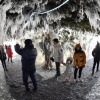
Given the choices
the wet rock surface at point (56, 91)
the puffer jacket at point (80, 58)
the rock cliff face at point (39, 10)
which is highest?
the rock cliff face at point (39, 10)

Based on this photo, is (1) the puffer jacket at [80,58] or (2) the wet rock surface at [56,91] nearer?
(2) the wet rock surface at [56,91]

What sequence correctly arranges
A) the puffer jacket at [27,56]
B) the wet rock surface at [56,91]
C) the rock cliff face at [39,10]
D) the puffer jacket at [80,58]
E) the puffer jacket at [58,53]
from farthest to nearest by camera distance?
1. the puffer jacket at [58,53]
2. the puffer jacket at [80,58]
3. the wet rock surface at [56,91]
4. the puffer jacket at [27,56]
5. the rock cliff face at [39,10]

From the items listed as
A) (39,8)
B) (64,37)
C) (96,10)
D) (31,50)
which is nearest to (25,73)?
(31,50)

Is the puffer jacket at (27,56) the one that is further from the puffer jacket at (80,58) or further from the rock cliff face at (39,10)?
the puffer jacket at (80,58)

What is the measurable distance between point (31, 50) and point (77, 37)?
22.3 ft

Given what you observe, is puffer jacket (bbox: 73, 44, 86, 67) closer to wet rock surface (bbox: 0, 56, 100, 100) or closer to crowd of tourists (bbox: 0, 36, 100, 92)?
crowd of tourists (bbox: 0, 36, 100, 92)

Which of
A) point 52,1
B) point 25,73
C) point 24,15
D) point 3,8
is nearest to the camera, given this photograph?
point 3,8

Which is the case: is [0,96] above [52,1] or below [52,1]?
below

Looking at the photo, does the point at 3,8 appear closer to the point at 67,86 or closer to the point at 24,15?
the point at 24,15

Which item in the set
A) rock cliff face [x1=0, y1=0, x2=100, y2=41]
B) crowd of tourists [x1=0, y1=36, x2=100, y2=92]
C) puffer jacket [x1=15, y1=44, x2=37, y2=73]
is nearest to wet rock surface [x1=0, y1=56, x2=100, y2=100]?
crowd of tourists [x1=0, y1=36, x2=100, y2=92]

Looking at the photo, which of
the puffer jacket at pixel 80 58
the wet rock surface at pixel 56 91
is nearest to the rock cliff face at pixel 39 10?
Result: the puffer jacket at pixel 80 58

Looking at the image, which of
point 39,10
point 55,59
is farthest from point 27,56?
point 55,59

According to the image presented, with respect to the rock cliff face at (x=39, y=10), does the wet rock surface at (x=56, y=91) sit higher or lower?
lower

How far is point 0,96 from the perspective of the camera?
6.07 meters
